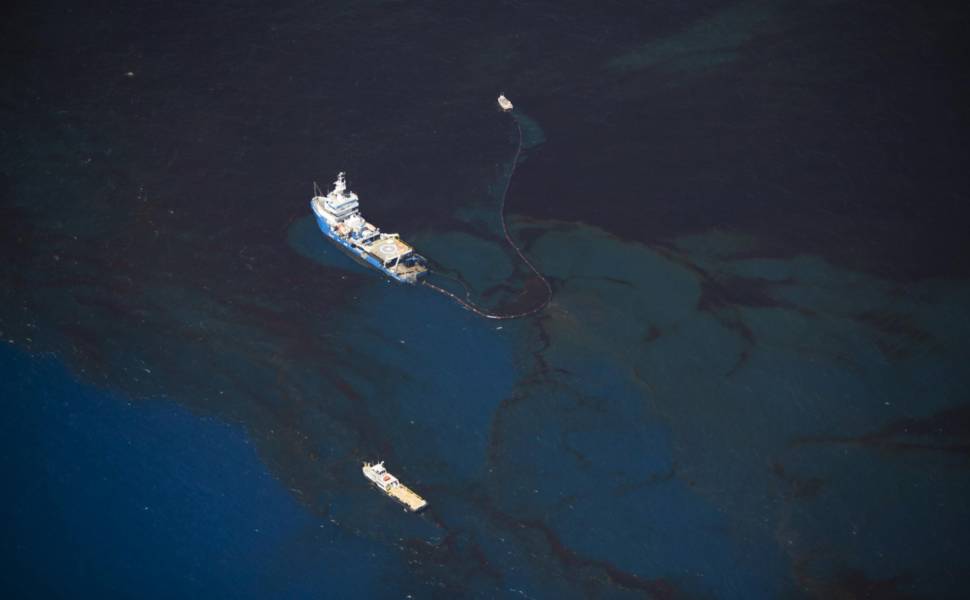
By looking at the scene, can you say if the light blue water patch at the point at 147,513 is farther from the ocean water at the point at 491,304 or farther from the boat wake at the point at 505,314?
the boat wake at the point at 505,314

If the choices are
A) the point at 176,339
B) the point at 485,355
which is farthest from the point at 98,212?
the point at 485,355

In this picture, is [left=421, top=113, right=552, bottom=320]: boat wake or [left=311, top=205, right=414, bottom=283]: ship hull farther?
[left=311, top=205, right=414, bottom=283]: ship hull

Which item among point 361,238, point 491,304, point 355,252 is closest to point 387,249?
point 361,238

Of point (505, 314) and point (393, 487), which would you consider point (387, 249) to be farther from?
point (393, 487)

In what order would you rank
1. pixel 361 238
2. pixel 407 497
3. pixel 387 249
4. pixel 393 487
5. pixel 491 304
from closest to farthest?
pixel 407 497
pixel 393 487
pixel 491 304
pixel 387 249
pixel 361 238

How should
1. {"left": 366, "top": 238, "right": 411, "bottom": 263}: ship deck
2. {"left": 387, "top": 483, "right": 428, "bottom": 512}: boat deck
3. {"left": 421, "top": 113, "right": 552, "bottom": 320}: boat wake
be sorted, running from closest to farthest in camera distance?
1. {"left": 387, "top": 483, "right": 428, "bottom": 512}: boat deck
2. {"left": 421, "top": 113, "right": 552, "bottom": 320}: boat wake
3. {"left": 366, "top": 238, "right": 411, "bottom": 263}: ship deck

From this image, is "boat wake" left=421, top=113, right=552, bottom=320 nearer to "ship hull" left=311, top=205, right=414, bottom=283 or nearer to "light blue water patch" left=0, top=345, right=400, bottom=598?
"ship hull" left=311, top=205, right=414, bottom=283

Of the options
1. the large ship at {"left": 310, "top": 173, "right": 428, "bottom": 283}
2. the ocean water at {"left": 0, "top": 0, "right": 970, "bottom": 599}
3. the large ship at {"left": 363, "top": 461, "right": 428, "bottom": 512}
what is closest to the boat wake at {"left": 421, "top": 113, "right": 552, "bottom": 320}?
the ocean water at {"left": 0, "top": 0, "right": 970, "bottom": 599}

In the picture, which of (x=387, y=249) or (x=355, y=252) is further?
(x=355, y=252)
